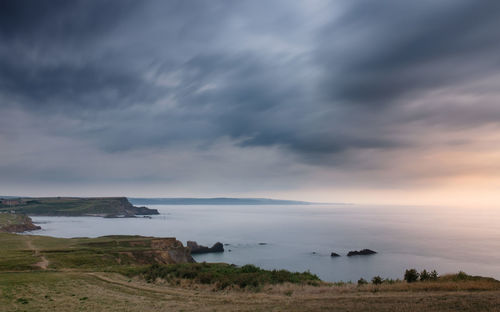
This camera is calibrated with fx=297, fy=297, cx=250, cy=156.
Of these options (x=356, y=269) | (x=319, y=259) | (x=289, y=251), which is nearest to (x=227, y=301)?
(x=356, y=269)

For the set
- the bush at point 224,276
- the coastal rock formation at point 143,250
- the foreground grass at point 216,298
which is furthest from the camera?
the coastal rock formation at point 143,250

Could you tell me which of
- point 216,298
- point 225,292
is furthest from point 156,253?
point 216,298

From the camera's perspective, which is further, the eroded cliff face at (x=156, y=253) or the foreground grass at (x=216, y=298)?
the eroded cliff face at (x=156, y=253)

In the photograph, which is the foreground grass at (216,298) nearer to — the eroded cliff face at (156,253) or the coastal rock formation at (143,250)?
the coastal rock formation at (143,250)

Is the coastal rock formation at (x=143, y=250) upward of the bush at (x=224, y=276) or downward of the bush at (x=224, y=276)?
downward

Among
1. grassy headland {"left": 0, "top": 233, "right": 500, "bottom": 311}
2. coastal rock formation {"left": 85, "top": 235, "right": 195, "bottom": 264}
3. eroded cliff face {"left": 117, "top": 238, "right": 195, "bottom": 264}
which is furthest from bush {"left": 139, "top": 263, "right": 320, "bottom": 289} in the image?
eroded cliff face {"left": 117, "top": 238, "right": 195, "bottom": 264}

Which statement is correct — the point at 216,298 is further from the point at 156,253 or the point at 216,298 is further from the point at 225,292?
the point at 156,253

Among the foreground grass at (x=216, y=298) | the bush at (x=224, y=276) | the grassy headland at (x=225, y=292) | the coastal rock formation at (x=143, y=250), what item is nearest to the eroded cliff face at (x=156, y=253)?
the coastal rock formation at (x=143, y=250)

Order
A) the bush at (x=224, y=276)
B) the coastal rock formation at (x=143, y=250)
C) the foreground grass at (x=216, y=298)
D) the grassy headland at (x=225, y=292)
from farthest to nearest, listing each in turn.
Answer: the coastal rock formation at (x=143, y=250) < the bush at (x=224, y=276) < the grassy headland at (x=225, y=292) < the foreground grass at (x=216, y=298)

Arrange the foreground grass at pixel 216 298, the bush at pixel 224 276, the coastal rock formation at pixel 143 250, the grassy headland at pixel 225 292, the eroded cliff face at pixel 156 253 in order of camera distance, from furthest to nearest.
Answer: the eroded cliff face at pixel 156 253 → the coastal rock formation at pixel 143 250 → the bush at pixel 224 276 → the grassy headland at pixel 225 292 → the foreground grass at pixel 216 298

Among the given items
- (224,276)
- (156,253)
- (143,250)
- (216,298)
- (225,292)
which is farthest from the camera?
(143,250)

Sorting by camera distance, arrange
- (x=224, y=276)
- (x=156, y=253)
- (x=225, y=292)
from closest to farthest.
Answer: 1. (x=225, y=292)
2. (x=224, y=276)
3. (x=156, y=253)

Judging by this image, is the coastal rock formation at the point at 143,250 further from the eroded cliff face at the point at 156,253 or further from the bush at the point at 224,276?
the bush at the point at 224,276

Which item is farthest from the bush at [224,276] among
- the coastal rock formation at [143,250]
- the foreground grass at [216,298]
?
the coastal rock formation at [143,250]
